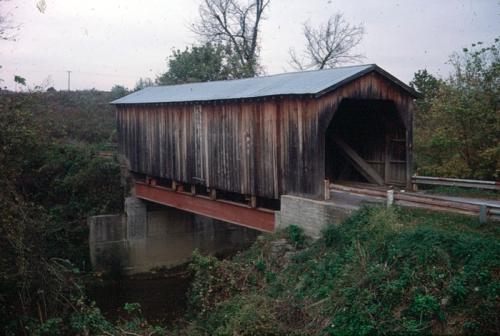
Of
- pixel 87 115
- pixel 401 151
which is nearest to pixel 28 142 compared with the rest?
pixel 401 151

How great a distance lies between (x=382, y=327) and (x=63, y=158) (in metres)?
20.1

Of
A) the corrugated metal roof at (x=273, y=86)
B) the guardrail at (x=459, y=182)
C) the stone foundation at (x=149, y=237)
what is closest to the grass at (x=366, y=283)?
the guardrail at (x=459, y=182)

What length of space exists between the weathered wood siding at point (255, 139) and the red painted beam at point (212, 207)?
61 cm

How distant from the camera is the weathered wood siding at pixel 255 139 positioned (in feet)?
46.0

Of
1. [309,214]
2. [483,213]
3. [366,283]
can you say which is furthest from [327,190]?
[366,283]

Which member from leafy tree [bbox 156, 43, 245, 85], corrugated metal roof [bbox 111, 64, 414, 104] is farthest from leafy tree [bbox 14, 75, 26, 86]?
leafy tree [bbox 156, 43, 245, 85]

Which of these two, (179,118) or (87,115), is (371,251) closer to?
(179,118)

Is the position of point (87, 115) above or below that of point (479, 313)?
above

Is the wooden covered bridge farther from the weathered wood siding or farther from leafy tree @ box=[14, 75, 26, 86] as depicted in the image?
leafy tree @ box=[14, 75, 26, 86]

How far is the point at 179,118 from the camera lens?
1966cm

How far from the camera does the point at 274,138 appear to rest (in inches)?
591

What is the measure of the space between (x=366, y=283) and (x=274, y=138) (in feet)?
20.6

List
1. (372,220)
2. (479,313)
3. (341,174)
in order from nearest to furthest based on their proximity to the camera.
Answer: (479,313)
(372,220)
(341,174)

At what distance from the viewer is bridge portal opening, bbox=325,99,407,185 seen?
16484 millimetres
